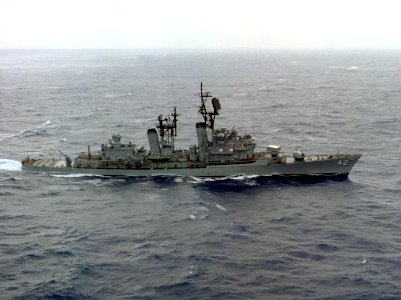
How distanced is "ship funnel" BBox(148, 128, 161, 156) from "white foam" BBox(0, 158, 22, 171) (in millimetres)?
21937

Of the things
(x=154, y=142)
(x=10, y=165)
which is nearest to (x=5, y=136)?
(x=10, y=165)

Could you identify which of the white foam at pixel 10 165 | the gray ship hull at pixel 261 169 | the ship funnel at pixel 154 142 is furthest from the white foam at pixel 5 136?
the ship funnel at pixel 154 142

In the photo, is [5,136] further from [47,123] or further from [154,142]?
[154,142]

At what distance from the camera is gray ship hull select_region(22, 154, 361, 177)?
66.1 meters

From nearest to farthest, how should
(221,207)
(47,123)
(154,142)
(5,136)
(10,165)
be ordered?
(221,207) → (154,142) → (10,165) → (5,136) → (47,123)

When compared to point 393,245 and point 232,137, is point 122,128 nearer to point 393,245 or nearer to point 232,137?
point 232,137

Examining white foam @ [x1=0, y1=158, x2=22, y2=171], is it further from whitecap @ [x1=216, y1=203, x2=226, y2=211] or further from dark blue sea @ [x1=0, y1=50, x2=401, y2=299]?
whitecap @ [x1=216, y1=203, x2=226, y2=211]

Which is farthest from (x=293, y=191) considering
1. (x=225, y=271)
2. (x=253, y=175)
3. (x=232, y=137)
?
(x=225, y=271)

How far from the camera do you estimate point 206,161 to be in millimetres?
68188

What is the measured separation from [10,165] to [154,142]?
24535 mm

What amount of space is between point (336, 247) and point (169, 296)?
17944 millimetres

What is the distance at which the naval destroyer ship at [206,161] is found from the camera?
6675 centimetres

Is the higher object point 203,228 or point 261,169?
point 261,169

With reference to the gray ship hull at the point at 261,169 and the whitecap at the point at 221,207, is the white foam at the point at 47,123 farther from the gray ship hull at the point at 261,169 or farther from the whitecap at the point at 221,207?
the whitecap at the point at 221,207
